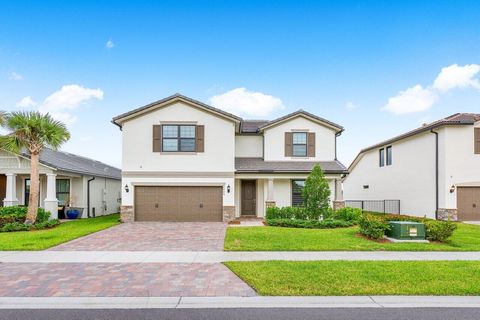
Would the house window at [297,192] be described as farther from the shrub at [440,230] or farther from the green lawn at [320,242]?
the shrub at [440,230]

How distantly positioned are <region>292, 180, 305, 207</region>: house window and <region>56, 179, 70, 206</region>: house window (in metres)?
15.4

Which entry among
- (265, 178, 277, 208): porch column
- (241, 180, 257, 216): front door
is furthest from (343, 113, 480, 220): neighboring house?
(241, 180, 257, 216): front door

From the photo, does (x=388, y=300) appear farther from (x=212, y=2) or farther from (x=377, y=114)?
(x=377, y=114)

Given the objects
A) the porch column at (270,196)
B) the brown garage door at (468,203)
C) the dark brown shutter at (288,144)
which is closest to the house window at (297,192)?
the porch column at (270,196)

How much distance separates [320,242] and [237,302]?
19.9 feet

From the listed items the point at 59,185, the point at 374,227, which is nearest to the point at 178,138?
the point at 59,185

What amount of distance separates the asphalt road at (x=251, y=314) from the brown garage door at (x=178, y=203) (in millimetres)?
12654

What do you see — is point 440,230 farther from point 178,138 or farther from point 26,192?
point 26,192

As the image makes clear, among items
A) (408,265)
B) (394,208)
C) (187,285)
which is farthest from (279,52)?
(187,285)

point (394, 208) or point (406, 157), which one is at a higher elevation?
point (406, 157)

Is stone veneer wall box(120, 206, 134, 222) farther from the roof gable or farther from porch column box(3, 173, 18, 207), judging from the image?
the roof gable

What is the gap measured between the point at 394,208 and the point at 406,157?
13.5ft

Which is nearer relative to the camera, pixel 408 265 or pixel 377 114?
pixel 408 265

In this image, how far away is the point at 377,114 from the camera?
88.9 feet
